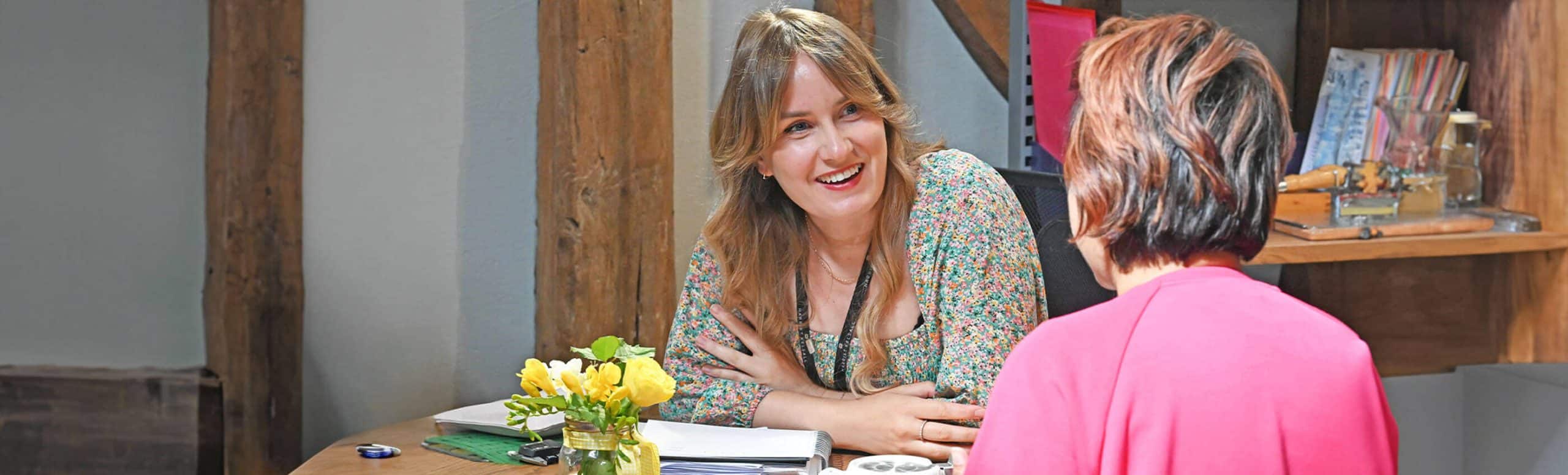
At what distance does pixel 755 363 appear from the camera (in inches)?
84.0

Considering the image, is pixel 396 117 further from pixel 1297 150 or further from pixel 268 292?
pixel 1297 150

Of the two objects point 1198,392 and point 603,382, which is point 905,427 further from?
point 1198,392

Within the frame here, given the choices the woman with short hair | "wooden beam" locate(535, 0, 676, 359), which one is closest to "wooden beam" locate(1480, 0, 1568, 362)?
"wooden beam" locate(535, 0, 676, 359)

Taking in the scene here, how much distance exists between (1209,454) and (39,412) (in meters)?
2.65

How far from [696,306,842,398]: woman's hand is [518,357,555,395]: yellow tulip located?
21.7 inches

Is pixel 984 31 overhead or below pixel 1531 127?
overhead

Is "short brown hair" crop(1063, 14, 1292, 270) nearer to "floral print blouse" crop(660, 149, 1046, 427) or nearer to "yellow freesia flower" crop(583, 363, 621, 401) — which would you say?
"yellow freesia flower" crop(583, 363, 621, 401)

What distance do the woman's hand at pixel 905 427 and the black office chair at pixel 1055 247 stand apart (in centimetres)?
42

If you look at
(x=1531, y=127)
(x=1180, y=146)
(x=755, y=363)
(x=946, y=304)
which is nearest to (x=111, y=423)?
(x=755, y=363)

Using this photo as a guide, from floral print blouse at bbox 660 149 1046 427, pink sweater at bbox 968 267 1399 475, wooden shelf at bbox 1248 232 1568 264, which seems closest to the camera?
pink sweater at bbox 968 267 1399 475

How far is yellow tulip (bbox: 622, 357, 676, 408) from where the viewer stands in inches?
60.3

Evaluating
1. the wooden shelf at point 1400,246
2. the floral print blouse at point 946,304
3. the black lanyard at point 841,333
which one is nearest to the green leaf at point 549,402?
the floral print blouse at point 946,304

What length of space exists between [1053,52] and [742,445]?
3.98 ft

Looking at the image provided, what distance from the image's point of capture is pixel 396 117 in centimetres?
275
